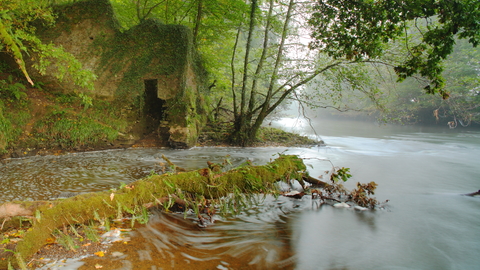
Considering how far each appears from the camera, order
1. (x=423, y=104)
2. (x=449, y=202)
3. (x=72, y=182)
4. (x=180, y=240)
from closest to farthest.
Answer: (x=180, y=240), (x=72, y=182), (x=449, y=202), (x=423, y=104)

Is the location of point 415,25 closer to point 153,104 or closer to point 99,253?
point 99,253

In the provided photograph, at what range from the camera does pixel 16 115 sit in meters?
8.34

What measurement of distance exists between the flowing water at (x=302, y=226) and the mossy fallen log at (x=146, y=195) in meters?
0.44

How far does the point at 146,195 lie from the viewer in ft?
12.1

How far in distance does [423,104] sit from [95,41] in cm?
2860

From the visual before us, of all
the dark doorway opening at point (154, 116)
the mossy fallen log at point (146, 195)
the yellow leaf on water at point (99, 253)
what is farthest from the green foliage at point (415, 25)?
the dark doorway opening at point (154, 116)

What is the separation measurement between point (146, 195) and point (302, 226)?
2645 millimetres

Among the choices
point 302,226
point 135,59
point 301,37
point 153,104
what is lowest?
point 302,226

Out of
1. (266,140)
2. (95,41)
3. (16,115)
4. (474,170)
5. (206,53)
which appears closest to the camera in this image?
(16,115)

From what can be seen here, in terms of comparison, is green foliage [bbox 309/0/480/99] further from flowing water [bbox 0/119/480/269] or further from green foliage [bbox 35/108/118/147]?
green foliage [bbox 35/108/118/147]

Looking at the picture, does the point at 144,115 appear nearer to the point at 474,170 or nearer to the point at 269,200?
the point at 269,200

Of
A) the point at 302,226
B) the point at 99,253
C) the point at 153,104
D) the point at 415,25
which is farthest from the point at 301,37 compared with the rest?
the point at 99,253

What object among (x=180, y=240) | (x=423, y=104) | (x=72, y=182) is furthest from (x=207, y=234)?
(x=423, y=104)

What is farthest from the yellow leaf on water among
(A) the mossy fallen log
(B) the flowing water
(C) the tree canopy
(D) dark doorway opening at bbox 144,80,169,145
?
(D) dark doorway opening at bbox 144,80,169,145
